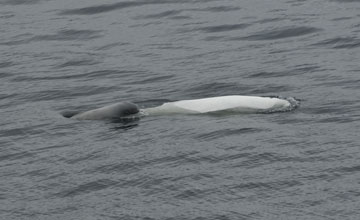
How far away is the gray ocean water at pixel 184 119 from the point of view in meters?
15.7

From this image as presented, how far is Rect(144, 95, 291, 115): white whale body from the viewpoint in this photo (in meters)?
20.3

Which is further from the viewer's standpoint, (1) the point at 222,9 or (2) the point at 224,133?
(1) the point at 222,9

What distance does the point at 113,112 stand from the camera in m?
20.6

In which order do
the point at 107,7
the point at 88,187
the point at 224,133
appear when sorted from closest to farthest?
the point at 88,187, the point at 224,133, the point at 107,7

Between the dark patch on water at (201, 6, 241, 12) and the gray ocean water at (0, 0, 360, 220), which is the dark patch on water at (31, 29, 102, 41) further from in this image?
the dark patch on water at (201, 6, 241, 12)

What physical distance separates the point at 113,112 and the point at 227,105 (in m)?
2.36

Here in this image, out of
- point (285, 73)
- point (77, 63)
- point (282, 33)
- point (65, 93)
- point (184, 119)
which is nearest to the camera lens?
point (184, 119)

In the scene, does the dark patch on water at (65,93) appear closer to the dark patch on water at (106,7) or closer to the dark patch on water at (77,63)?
the dark patch on water at (77,63)

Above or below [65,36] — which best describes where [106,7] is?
above

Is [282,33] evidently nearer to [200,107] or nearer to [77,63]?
[77,63]

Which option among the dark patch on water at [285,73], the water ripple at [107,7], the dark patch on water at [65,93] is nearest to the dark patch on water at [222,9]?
the water ripple at [107,7]

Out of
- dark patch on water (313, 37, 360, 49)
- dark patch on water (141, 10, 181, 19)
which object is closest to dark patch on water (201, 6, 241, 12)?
→ dark patch on water (141, 10, 181, 19)

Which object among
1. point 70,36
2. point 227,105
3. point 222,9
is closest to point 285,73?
point 227,105

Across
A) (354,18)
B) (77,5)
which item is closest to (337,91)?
(354,18)
